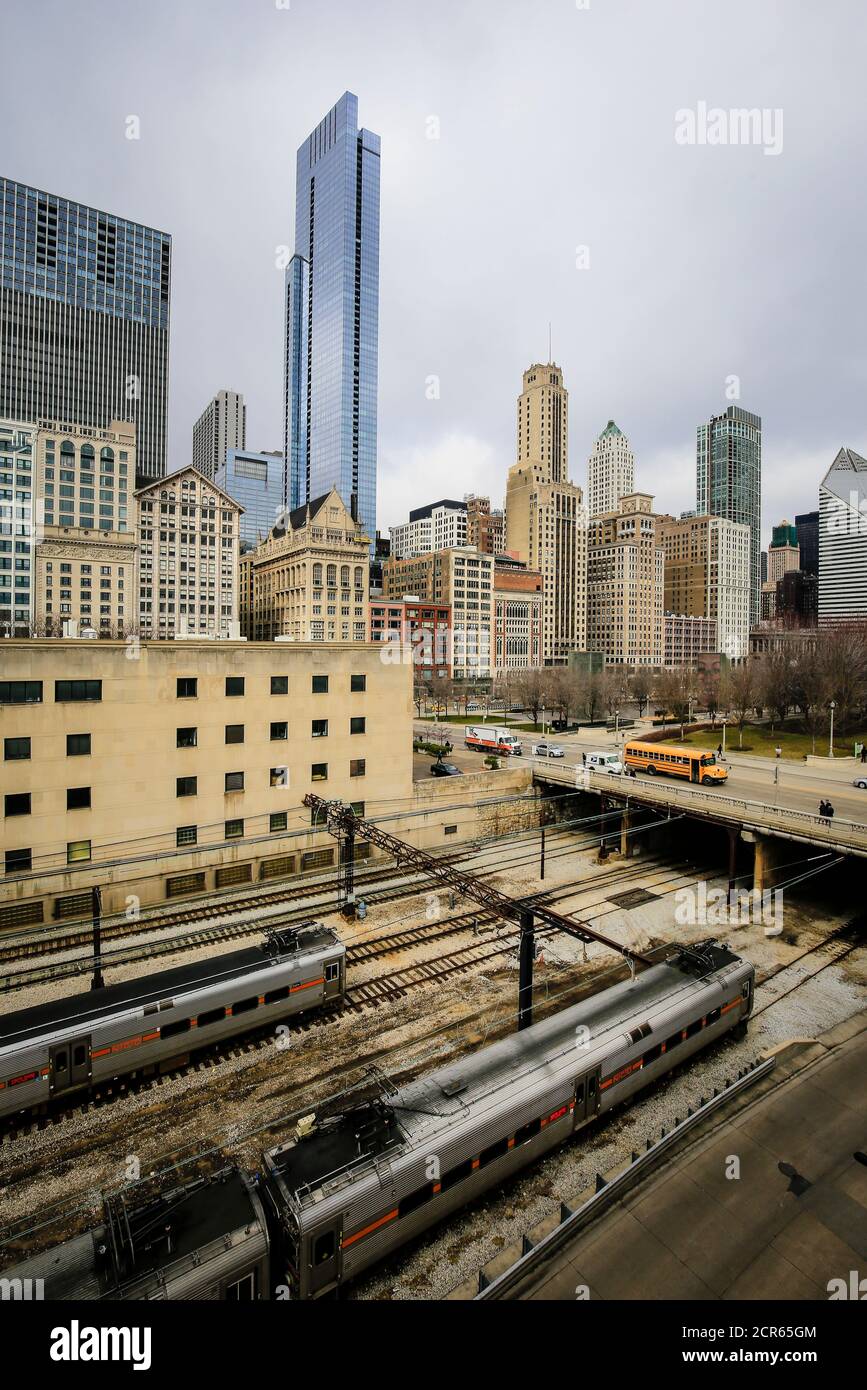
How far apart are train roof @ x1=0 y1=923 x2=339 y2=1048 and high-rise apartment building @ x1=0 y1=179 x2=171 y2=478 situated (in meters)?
172

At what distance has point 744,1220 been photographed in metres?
11.6

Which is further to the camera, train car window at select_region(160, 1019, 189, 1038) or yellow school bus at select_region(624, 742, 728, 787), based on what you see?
yellow school bus at select_region(624, 742, 728, 787)

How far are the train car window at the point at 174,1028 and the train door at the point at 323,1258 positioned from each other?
8.40 metres

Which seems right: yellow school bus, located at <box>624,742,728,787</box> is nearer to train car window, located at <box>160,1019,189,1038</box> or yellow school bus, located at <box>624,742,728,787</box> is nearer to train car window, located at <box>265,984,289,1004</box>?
train car window, located at <box>265,984,289,1004</box>

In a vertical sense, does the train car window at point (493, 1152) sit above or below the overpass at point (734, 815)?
below

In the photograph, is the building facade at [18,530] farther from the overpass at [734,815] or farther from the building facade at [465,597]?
the overpass at [734,815]

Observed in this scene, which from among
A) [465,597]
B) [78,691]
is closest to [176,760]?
[78,691]

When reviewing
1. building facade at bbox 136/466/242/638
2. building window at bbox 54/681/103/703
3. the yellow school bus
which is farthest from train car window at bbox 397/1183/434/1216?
building facade at bbox 136/466/242/638

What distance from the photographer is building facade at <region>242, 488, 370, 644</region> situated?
387 ft

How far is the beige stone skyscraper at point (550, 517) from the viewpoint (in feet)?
580

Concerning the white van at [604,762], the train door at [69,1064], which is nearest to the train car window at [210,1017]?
the train door at [69,1064]

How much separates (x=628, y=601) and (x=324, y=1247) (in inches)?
7425
